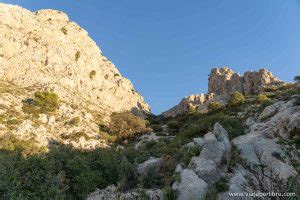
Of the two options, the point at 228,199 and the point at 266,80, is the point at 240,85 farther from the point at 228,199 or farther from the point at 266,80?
the point at 228,199

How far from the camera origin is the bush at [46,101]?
195 ft

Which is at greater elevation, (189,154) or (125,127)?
(125,127)

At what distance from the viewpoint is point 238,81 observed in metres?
111

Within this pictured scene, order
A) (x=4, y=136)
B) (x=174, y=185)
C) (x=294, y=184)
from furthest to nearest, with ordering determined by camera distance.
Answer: (x=4, y=136)
(x=174, y=185)
(x=294, y=184)

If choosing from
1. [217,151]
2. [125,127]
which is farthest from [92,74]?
[217,151]

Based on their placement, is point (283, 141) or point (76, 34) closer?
point (283, 141)

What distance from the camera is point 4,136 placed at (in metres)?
44.3

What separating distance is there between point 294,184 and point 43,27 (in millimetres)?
92962

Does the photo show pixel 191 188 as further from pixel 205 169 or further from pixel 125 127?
pixel 125 127

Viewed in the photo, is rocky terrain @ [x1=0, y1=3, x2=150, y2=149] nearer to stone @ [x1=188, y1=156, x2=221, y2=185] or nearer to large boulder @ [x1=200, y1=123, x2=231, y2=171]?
large boulder @ [x1=200, y1=123, x2=231, y2=171]

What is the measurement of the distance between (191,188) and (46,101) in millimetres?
48226

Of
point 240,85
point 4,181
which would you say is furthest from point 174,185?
point 240,85

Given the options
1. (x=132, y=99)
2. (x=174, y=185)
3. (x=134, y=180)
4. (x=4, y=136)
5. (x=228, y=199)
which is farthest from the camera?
(x=132, y=99)

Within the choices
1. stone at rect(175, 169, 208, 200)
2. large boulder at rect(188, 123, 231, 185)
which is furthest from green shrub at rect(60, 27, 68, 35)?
stone at rect(175, 169, 208, 200)
